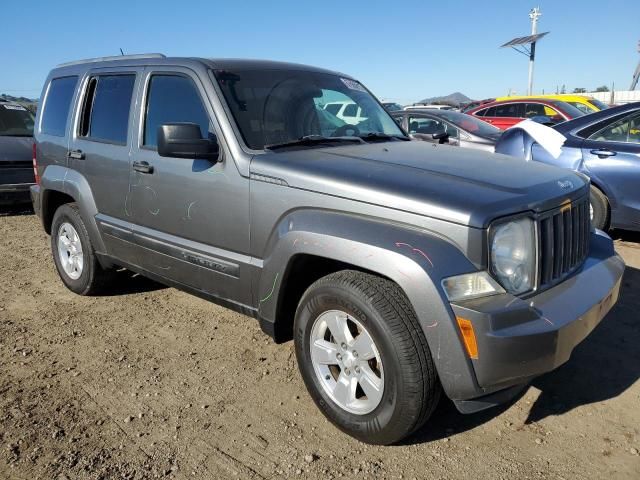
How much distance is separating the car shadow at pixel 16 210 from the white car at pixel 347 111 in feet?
21.6

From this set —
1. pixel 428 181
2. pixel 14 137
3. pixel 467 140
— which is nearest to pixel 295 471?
pixel 428 181

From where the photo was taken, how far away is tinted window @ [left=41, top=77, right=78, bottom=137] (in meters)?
4.52

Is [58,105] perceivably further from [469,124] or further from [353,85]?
[469,124]

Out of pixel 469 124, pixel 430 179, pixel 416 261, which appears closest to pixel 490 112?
pixel 469 124

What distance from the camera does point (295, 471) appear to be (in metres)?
2.48

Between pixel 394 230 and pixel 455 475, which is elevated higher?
pixel 394 230

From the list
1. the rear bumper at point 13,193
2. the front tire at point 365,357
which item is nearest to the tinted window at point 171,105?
the front tire at point 365,357

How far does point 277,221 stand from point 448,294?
103 centimetres

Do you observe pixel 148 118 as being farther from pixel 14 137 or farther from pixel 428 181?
pixel 14 137

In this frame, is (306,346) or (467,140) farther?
(467,140)

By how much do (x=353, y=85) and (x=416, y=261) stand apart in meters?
2.34

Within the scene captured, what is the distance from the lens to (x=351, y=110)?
3.94m

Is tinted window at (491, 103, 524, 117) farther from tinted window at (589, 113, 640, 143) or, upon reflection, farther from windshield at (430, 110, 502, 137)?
tinted window at (589, 113, 640, 143)

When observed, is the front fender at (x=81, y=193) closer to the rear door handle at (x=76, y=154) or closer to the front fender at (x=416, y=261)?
the rear door handle at (x=76, y=154)
